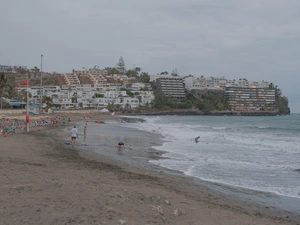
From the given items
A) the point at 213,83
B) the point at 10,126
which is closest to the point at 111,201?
the point at 10,126

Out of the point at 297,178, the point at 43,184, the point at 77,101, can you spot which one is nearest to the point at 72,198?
the point at 43,184

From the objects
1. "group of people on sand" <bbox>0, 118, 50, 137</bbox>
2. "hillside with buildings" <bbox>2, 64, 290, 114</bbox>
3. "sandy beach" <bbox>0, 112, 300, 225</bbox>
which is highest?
"hillside with buildings" <bbox>2, 64, 290, 114</bbox>

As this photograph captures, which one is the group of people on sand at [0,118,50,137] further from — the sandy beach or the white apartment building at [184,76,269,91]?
the white apartment building at [184,76,269,91]

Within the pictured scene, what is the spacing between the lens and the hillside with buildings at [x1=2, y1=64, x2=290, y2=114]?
108562 mm

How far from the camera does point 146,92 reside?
126 m

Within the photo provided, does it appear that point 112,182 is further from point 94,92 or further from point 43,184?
point 94,92

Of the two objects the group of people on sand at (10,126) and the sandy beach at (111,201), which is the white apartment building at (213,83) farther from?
the sandy beach at (111,201)

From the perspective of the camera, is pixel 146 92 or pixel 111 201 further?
pixel 146 92

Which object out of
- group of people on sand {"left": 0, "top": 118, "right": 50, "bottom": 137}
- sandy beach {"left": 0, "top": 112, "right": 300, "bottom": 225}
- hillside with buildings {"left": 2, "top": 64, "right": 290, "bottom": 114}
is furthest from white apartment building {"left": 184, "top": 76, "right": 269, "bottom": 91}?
sandy beach {"left": 0, "top": 112, "right": 300, "bottom": 225}

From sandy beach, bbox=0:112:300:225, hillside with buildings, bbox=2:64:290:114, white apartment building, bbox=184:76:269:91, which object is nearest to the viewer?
sandy beach, bbox=0:112:300:225

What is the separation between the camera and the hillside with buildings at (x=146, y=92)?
356ft

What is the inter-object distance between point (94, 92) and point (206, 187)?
111 m

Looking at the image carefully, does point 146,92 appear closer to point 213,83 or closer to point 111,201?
point 213,83

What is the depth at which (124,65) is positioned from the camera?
19750 centimetres
